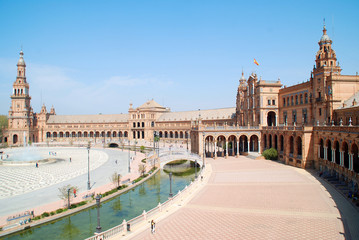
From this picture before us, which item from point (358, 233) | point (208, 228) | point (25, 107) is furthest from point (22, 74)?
point (358, 233)

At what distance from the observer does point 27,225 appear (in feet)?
77.2

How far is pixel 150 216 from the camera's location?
22250 millimetres

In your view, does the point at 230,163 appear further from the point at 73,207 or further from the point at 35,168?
the point at 35,168

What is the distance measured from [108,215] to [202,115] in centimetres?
7344

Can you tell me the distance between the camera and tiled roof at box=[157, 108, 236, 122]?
9000cm

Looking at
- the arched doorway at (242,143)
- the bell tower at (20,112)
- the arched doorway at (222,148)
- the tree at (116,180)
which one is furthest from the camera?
the bell tower at (20,112)

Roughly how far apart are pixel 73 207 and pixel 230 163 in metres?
29.2

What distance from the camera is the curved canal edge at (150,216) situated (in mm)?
18750

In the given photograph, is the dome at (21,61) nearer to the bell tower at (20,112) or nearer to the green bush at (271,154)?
the bell tower at (20,112)

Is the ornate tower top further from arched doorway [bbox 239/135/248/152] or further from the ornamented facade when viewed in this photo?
arched doorway [bbox 239/135/248/152]

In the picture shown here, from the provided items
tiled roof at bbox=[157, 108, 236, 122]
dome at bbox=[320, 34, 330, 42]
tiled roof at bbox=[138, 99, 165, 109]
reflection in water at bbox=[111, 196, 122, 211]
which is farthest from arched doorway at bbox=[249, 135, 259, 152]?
tiled roof at bbox=[138, 99, 165, 109]

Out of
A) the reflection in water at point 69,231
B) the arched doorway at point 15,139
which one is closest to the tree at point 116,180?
the reflection in water at point 69,231

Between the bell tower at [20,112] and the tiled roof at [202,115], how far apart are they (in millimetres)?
52488

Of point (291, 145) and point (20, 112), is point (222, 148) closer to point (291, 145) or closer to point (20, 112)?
point (291, 145)
